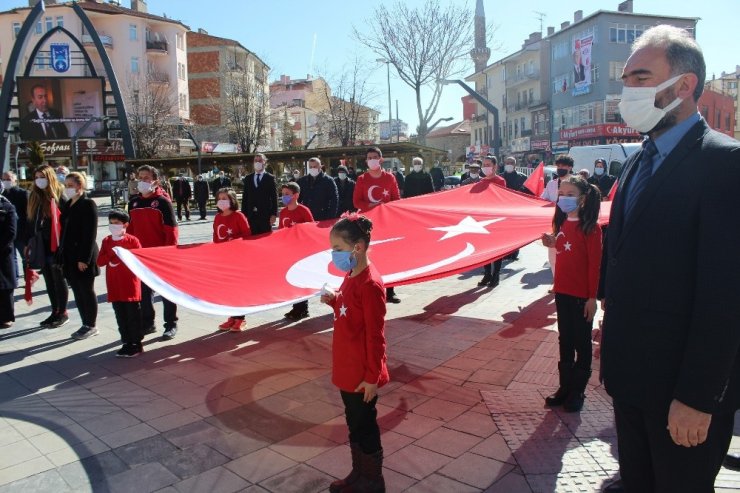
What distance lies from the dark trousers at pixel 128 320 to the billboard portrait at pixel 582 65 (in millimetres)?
49005

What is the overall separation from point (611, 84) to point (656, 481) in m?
50.3

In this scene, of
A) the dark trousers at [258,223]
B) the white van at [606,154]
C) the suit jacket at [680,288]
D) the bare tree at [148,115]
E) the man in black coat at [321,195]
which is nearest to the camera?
the suit jacket at [680,288]

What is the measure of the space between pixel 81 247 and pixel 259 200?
2.51 meters

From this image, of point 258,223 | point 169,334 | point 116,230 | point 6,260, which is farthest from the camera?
point 258,223

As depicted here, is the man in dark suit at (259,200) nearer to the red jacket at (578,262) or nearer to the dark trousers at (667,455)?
the red jacket at (578,262)

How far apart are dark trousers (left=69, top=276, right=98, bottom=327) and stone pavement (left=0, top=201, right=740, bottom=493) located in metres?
0.29

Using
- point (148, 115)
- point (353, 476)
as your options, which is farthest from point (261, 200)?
point (148, 115)

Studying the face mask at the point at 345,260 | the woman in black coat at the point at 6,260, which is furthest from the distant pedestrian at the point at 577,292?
the woman in black coat at the point at 6,260

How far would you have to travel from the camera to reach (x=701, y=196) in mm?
2031

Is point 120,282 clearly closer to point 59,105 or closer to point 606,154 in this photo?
point 606,154

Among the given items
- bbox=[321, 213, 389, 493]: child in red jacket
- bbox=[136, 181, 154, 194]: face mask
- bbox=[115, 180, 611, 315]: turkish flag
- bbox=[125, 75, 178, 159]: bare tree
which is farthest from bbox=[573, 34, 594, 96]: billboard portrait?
bbox=[321, 213, 389, 493]: child in red jacket

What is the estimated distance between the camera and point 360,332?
11.4ft

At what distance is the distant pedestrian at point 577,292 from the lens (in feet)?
15.3

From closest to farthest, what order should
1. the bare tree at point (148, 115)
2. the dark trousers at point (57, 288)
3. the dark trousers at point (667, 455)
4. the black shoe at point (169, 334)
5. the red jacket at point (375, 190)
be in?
the dark trousers at point (667, 455)
the black shoe at point (169, 334)
the dark trousers at point (57, 288)
the red jacket at point (375, 190)
the bare tree at point (148, 115)
